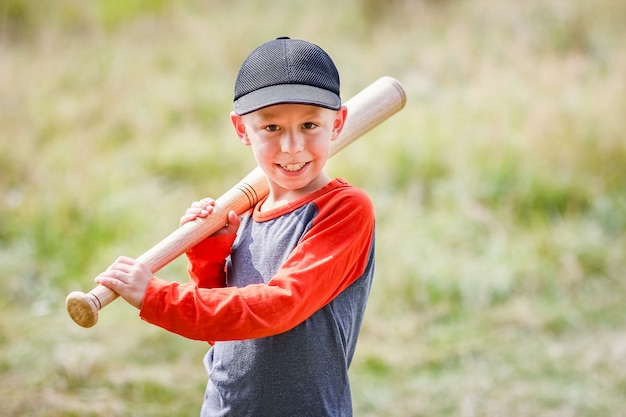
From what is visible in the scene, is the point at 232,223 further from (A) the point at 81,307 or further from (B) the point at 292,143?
(A) the point at 81,307

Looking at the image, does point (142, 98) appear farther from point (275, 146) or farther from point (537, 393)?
point (275, 146)

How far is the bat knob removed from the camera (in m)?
1.77

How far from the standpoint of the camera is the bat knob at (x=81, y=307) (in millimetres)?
1766

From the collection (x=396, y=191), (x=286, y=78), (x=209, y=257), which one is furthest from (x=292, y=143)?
(x=396, y=191)

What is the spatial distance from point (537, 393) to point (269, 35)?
18.2ft

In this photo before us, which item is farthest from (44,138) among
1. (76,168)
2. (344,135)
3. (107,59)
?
(344,135)

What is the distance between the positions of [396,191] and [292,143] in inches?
161

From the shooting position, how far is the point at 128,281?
1.78m

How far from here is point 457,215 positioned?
5.46 metres

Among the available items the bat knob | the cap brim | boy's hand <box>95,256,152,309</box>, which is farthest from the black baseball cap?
the bat knob

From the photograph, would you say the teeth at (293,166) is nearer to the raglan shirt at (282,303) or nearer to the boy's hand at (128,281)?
the raglan shirt at (282,303)

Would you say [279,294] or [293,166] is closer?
[279,294]

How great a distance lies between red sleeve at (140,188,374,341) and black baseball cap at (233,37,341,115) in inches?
9.3

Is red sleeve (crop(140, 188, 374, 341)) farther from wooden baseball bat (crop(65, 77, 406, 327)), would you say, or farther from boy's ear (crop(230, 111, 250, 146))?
boy's ear (crop(230, 111, 250, 146))
